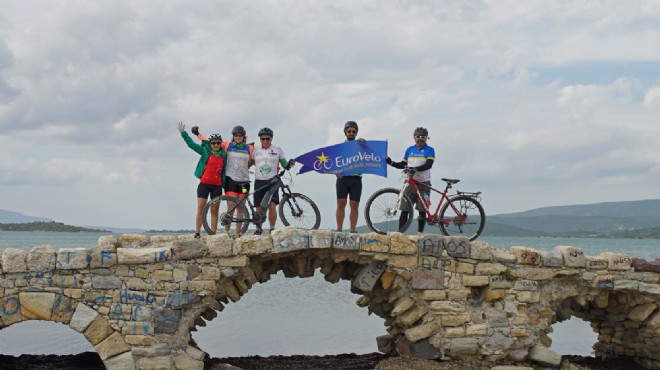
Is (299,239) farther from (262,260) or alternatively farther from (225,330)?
(225,330)

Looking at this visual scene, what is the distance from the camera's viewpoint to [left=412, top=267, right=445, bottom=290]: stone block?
35.7 feet

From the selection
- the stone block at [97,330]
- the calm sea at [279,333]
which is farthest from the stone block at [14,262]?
the calm sea at [279,333]

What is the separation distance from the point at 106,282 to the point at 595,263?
7907 millimetres

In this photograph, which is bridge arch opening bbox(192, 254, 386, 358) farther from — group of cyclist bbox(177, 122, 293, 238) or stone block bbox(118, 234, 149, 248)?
stone block bbox(118, 234, 149, 248)

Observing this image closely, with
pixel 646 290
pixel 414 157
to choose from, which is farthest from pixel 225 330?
pixel 646 290

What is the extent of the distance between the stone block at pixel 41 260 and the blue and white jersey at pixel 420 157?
570 cm

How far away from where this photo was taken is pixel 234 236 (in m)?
10.6

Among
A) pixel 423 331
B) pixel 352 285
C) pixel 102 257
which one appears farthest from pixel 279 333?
pixel 102 257

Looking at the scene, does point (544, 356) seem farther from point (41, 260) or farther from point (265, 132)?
point (41, 260)

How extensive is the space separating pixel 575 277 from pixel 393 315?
315 cm

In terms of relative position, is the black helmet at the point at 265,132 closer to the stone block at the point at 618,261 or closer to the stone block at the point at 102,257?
the stone block at the point at 102,257

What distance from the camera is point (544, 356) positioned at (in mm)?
11375

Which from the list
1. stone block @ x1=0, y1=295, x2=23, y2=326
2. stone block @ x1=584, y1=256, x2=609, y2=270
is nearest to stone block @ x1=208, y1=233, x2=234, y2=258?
stone block @ x1=0, y1=295, x2=23, y2=326

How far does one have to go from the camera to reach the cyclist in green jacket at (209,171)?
35.9ft
